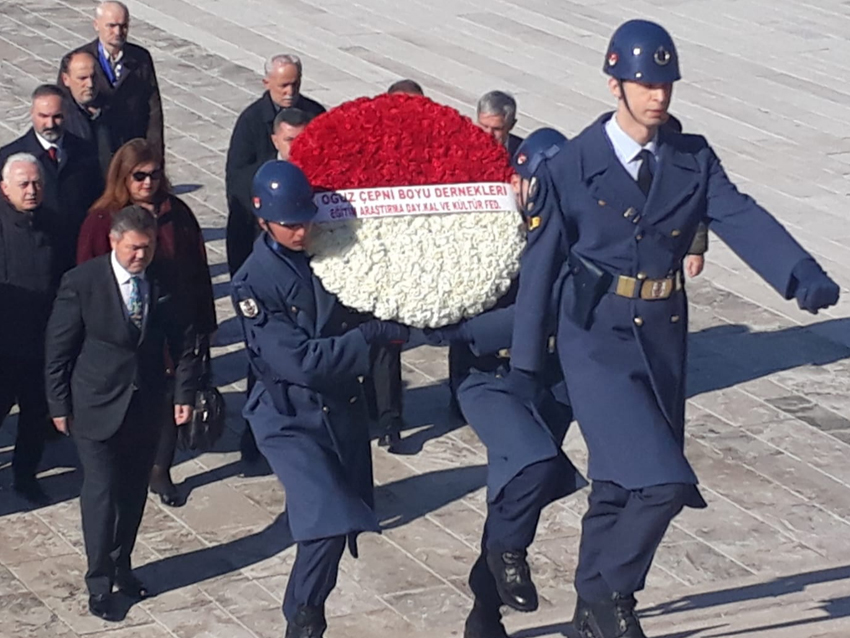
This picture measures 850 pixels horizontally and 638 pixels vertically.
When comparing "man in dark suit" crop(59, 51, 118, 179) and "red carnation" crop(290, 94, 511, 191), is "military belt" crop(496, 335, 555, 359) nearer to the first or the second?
"red carnation" crop(290, 94, 511, 191)

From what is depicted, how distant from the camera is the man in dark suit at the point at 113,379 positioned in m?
7.45

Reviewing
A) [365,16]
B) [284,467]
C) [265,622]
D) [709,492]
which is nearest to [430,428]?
[709,492]

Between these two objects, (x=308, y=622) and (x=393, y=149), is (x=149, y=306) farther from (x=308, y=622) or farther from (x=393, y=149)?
(x=308, y=622)

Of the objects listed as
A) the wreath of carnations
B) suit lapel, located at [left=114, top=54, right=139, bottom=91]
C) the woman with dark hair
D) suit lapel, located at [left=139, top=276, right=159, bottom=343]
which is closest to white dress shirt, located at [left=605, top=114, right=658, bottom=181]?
the wreath of carnations

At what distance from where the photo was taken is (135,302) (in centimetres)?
751

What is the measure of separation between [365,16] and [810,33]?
15.3 ft

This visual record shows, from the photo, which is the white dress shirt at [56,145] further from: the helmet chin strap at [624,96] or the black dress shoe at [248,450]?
the helmet chin strap at [624,96]

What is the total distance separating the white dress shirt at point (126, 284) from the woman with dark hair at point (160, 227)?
353 millimetres

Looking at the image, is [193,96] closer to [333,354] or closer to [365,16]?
[365,16]

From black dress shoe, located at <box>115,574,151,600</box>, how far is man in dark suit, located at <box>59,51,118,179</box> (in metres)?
2.53

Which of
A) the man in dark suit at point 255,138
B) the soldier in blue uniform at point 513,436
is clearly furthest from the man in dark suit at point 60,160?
the soldier in blue uniform at point 513,436

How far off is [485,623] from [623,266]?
1633 millimetres

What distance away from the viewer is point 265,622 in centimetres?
758

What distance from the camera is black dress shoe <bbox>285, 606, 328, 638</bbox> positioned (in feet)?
21.6
